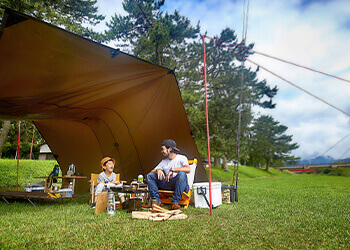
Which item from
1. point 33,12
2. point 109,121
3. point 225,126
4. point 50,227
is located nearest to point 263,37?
point 109,121

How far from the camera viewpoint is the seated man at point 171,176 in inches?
145

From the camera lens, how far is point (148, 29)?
1098 centimetres

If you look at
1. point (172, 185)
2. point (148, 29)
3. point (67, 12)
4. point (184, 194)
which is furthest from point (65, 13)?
point (184, 194)

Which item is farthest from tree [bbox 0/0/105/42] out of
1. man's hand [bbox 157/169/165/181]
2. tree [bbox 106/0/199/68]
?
man's hand [bbox 157/169/165/181]

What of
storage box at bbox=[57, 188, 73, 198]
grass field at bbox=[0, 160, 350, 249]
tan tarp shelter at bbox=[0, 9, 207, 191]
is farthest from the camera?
storage box at bbox=[57, 188, 73, 198]

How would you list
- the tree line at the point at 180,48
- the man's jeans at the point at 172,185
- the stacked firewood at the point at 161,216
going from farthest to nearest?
the tree line at the point at 180,48 → the man's jeans at the point at 172,185 → the stacked firewood at the point at 161,216

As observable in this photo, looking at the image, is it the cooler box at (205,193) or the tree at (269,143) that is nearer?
the cooler box at (205,193)

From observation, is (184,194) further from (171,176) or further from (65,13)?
(65,13)

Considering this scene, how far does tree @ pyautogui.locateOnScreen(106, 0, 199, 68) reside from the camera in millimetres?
10875

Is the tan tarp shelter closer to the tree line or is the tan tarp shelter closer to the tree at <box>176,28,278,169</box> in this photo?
the tree line

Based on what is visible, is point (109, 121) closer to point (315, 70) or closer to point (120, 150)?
point (120, 150)

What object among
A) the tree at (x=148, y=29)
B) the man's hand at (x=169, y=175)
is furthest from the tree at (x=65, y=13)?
the man's hand at (x=169, y=175)

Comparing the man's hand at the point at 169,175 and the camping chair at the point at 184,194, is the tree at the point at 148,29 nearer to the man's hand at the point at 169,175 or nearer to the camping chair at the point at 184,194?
the camping chair at the point at 184,194

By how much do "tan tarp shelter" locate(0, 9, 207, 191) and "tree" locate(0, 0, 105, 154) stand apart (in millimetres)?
4721
